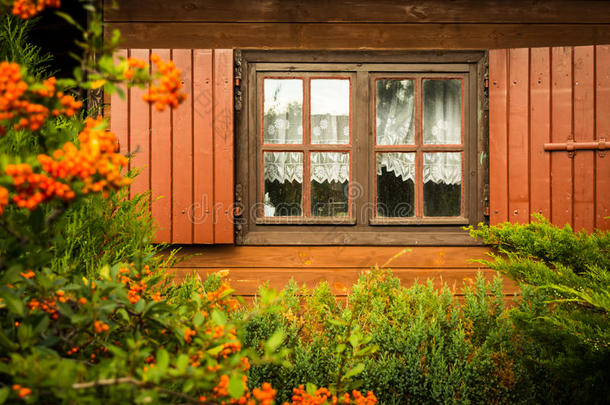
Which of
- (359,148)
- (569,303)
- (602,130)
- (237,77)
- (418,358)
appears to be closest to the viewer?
(569,303)

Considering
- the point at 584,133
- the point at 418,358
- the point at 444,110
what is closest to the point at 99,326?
the point at 418,358

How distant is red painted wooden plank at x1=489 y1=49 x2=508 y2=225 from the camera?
2879 millimetres

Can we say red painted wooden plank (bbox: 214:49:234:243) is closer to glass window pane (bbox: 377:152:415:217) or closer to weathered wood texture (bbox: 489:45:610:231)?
glass window pane (bbox: 377:152:415:217)

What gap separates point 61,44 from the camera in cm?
351

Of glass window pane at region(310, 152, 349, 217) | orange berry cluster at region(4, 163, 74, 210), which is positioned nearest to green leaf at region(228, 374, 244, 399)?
orange berry cluster at region(4, 163, 74, 210)

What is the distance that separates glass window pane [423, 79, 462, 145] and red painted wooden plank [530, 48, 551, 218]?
0.52 m

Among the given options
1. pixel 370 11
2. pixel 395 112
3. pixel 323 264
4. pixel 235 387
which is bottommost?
pixel 323 264

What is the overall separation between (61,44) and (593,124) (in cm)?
461

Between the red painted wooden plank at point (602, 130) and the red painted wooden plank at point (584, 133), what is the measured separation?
0.03m

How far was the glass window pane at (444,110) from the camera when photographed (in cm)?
309

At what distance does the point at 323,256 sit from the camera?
118 inches

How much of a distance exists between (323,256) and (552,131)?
200 cm

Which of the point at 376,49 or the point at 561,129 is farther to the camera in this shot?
the point at 376,49

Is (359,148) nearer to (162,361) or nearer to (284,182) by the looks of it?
(284,182)
